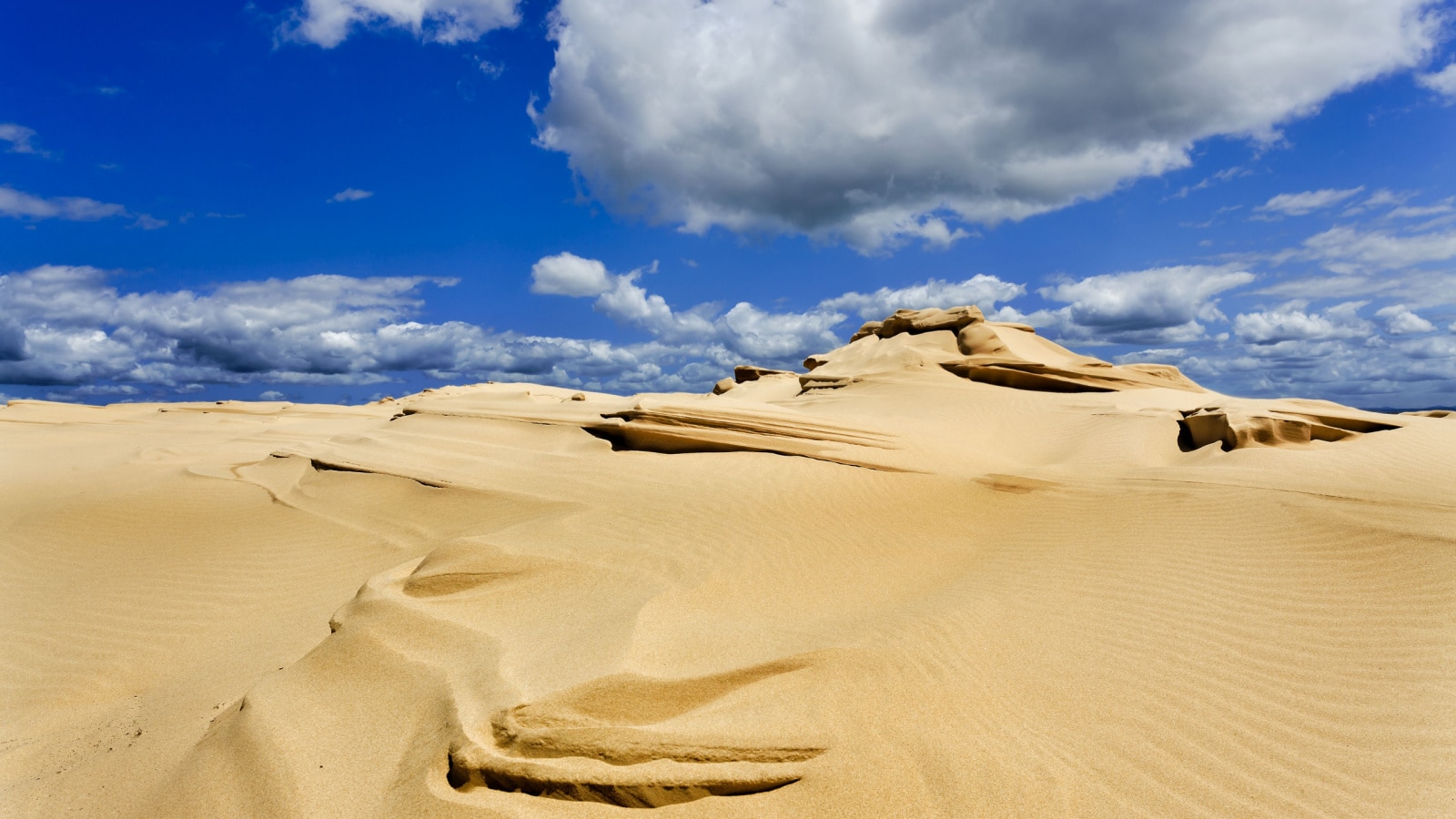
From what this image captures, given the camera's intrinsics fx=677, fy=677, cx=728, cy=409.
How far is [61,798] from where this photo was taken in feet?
11.6

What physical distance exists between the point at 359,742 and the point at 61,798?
1.60m

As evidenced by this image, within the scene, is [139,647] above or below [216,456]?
below

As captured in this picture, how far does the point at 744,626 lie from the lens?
479 centimetres

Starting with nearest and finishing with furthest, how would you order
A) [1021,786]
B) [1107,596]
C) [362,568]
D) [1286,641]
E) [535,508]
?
[1021,786]
[1286,641]
[1107,596]
[362,568]
[535,508]

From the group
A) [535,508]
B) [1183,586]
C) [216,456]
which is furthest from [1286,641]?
[216,456]

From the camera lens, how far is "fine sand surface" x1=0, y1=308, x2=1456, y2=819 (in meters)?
3.07

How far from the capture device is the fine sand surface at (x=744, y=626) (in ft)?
10.1

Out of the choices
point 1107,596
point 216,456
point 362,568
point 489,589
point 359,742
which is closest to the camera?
point 359,742

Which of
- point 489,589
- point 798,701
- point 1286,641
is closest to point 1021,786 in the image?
point 798,701

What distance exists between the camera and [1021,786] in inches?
115

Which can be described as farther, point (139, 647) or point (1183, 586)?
point (139, 647)

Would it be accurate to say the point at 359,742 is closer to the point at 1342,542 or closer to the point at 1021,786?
the point at 1021,786

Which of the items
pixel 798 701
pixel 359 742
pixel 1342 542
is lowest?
pixel 359 742

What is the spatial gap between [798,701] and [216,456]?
522 inches
